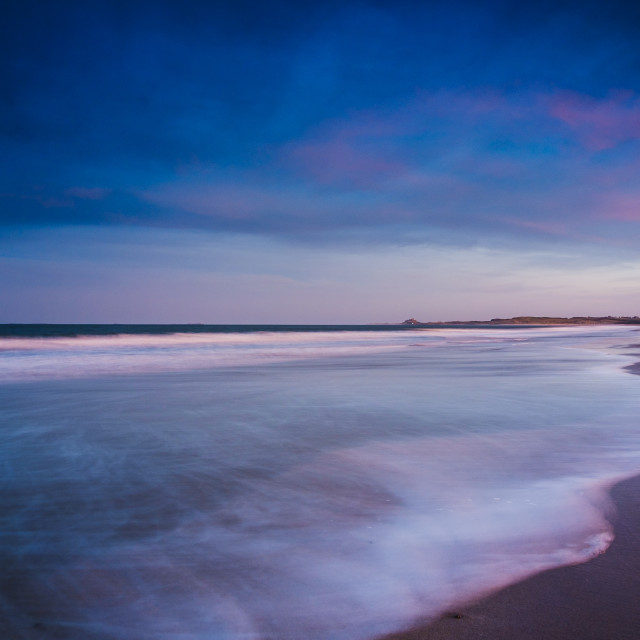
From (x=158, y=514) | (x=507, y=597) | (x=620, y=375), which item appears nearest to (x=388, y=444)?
(x=158, y=514)

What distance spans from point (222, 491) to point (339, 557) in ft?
4.01

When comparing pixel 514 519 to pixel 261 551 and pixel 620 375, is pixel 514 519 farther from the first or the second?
pixel 620 375

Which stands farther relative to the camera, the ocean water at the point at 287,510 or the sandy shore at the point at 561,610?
the ocean water at the point at 287,510

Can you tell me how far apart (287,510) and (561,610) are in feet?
5.11

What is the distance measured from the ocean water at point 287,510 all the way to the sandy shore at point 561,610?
0.08 m

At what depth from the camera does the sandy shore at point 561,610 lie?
1.85 m

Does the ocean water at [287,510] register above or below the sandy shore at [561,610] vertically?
above

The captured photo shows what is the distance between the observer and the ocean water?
80.4 inches

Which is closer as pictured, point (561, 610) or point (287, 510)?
point (561, 610)

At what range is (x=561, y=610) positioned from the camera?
1.98 meters

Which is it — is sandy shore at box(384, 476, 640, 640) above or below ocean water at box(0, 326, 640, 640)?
below

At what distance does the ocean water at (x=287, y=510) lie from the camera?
204 centimetres

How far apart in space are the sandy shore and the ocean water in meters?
0.08

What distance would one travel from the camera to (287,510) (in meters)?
3.06
